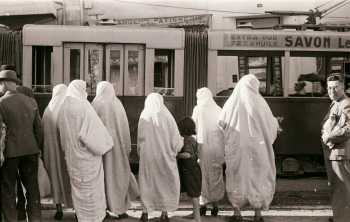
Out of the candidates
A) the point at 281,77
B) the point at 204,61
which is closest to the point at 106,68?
the point at 204,61

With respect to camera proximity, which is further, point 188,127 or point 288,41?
point 288,41

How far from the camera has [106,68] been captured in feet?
37.5

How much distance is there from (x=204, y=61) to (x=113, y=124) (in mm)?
4759

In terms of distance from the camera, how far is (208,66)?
1171 centimetres

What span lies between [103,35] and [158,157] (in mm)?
5051

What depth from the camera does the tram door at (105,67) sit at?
37.4ft

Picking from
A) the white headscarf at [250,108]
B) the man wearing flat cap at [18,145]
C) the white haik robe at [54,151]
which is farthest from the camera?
the white haik robe at [54,151]

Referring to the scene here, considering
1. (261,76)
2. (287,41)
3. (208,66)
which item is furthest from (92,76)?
(287,41)

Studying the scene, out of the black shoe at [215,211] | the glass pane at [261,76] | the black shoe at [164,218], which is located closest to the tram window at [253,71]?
the glass pane at [261,76]

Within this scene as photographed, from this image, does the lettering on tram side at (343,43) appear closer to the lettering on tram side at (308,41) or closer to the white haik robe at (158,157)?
the lettering on tram side at (308,41)

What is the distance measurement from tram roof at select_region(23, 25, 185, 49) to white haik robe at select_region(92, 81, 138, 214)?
14.5 feet

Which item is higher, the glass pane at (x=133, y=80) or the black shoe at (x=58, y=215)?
the glass pane at (x=133, y=80)

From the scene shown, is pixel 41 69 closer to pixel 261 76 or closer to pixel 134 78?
pixel 134 78

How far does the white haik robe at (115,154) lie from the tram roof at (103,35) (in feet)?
14.5
